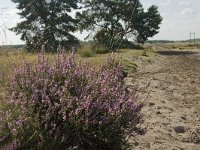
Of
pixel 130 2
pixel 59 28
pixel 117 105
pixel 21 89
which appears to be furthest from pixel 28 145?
pixel 130 2

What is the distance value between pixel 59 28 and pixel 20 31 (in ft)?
12.2

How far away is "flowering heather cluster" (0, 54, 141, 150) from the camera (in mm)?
3797

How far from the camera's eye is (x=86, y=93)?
4.15 metres

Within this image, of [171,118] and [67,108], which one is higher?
[67,108]

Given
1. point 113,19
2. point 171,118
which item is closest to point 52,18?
point 113,19

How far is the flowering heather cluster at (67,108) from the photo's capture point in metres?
3.80

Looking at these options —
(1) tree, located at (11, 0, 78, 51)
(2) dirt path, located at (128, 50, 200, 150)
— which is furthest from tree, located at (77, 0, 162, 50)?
(2) dirt path, located at (128, 50, 200, 150)

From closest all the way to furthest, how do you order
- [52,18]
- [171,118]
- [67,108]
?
1. [67,108]
2. [171,118]
3. [52,18]

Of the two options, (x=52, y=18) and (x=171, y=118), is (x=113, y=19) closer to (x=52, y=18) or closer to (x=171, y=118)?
(x=52, y=18)

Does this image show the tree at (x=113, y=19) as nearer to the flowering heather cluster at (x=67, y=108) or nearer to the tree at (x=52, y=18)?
the tree at (x=52, y=18)

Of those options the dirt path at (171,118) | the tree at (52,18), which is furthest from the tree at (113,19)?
the dirt path at (171,118)

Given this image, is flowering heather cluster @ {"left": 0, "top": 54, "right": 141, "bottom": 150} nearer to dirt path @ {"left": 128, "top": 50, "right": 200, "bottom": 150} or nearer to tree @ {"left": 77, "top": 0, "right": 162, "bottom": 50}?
dirt path @ {"left": 128, "top": 50, "right": 200, "bottom": 150}

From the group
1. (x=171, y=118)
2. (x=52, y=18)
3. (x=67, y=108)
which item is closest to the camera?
(x=67, y=108)

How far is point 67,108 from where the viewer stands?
3969 mm
